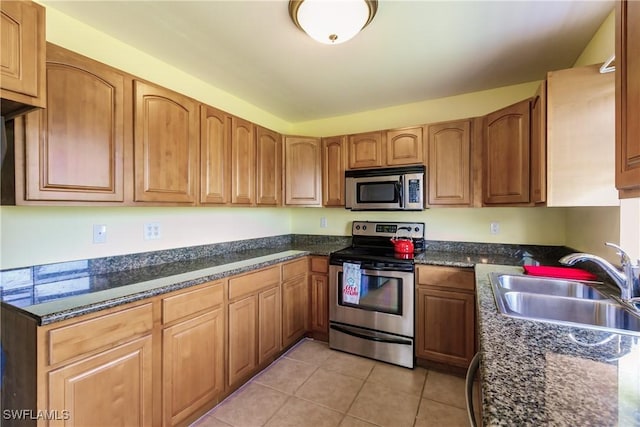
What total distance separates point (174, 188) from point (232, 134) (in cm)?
71

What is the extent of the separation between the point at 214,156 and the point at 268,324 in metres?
1.45

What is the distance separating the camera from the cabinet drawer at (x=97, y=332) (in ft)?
3.70

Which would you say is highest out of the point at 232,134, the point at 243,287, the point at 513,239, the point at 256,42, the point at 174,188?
the point at 256,42

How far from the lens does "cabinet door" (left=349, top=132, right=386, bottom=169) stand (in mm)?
2764

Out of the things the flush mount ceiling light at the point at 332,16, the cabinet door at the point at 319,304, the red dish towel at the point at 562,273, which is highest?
the flush mount ceiling light at the point at 332,16

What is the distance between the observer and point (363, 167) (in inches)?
112

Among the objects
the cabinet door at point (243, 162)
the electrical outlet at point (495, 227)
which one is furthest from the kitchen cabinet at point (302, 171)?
the electrical outlet at point (495, 227)

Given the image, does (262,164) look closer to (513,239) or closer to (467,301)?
(467,301)

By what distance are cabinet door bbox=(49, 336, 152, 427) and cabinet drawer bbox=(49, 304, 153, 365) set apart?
50 millimetres

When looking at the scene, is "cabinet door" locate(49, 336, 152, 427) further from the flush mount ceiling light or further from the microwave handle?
the microwave handle

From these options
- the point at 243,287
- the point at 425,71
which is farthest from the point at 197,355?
the point at 425,71

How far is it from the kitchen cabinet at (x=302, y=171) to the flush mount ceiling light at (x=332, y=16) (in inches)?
56.8

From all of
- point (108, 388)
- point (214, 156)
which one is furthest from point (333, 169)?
point (108, 388)

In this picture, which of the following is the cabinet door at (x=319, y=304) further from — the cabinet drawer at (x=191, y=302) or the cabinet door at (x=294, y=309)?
the cabinet drawer at (x=191, y=302)
